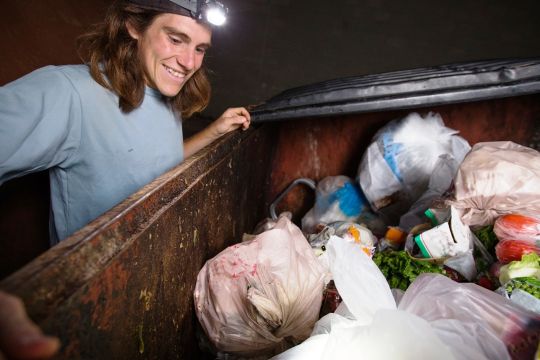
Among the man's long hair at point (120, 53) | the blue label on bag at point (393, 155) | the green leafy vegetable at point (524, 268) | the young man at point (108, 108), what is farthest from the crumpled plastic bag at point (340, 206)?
the man's long hair at point (120, 53)

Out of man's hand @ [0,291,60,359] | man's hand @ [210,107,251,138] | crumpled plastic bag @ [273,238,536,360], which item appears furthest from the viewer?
man's hand @ [210,107,251,138]

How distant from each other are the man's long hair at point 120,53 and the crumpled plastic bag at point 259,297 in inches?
29.5

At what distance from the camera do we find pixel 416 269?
1312mm

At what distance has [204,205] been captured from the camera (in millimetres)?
1256

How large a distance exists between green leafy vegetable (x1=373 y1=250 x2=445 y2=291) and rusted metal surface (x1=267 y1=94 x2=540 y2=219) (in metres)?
1.05

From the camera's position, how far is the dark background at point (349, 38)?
4488 millimetres

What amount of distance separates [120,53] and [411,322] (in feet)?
4.50

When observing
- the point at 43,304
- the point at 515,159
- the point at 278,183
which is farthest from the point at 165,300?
the point at 278,183

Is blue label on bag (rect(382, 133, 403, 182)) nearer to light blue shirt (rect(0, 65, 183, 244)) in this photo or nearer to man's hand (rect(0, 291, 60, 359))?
light blue shirt (rect(0, 65, 183, 244))

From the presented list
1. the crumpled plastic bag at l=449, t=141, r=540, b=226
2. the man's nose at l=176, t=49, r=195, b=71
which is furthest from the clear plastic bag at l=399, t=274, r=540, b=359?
the man's nose at l=176, t=49, r=195, b=71

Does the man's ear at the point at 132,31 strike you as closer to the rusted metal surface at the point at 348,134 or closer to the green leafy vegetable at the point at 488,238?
the rusted metal surface at the point at 348,134

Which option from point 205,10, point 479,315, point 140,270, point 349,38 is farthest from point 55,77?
point 349,38

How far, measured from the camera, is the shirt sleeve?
951mm

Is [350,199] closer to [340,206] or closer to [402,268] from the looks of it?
[340,206]
